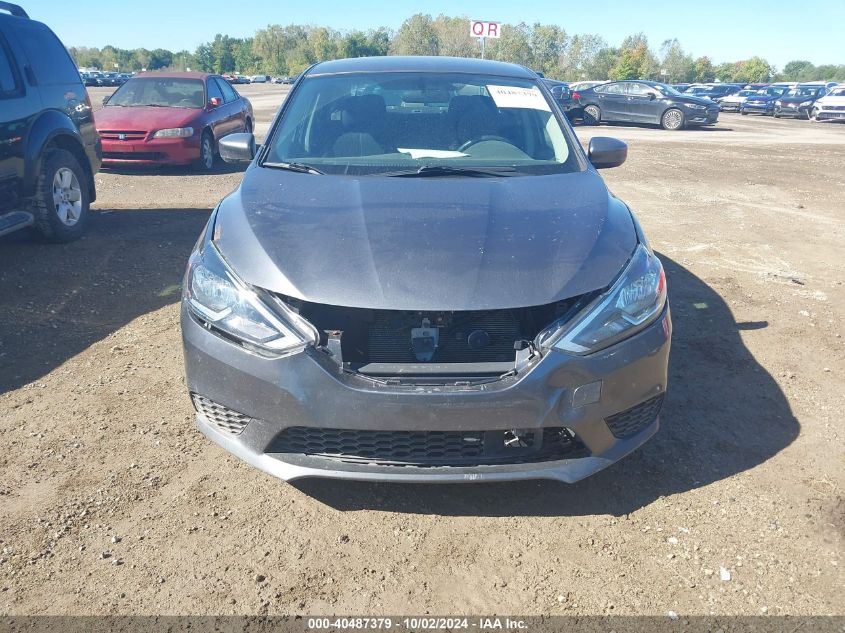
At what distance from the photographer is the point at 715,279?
5.68 metres

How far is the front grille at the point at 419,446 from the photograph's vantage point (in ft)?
7.86

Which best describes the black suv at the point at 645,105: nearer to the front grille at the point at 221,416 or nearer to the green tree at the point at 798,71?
the front grille at the point at 221,416

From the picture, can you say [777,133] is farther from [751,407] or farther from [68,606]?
[68,606]

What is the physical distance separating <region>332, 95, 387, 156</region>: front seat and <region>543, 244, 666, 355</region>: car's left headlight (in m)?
1.58

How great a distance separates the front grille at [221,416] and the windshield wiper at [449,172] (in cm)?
→ 140

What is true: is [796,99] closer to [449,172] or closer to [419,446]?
→ [449,172]

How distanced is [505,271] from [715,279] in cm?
383

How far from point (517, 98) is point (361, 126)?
3.17 ft

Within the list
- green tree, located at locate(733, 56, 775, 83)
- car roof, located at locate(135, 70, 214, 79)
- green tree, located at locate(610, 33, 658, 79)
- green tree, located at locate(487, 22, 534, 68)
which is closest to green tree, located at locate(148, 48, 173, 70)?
green tree, located at locate(487, 22, 534, 68)

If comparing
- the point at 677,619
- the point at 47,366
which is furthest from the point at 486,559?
the point at 47,366

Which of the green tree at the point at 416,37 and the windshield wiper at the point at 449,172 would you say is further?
the green tree at the point at 416,37

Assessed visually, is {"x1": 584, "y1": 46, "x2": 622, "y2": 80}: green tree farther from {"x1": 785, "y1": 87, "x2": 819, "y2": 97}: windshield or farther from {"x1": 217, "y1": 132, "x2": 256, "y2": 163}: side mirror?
{"x1": 217, "y1": 132, "x2": 256, "y2": 163}: side mirror

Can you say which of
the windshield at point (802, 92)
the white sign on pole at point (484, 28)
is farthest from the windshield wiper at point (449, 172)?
the windshield at point (802, 92)

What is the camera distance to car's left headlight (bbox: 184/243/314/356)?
7.85 ft
